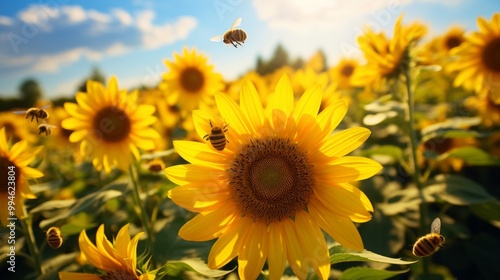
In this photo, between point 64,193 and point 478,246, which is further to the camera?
point 64,193

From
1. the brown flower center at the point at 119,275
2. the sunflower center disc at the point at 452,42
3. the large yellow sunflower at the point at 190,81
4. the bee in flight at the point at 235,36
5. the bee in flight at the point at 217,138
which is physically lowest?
the brown flower center at the point at 119,275

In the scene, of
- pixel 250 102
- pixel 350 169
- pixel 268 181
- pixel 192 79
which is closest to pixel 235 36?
pixel 250 102

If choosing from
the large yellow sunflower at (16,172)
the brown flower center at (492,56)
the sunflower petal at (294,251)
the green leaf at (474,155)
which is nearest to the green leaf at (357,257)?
the sunflower petal at (294,251)

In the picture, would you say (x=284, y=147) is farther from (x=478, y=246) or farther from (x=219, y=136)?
(x=478, y=246)

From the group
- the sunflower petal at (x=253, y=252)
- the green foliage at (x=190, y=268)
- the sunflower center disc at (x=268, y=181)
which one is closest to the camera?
the green foliage at (x=190, y=268)

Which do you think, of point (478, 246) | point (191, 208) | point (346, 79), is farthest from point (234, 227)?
point (346, 79)

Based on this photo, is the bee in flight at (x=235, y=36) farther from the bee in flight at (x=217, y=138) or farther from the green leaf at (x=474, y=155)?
the green leaf at (x=474, y=155)

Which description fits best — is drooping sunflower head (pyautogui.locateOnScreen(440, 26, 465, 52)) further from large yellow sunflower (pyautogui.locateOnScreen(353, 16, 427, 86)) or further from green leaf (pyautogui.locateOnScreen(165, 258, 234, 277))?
green leaf (pyautogui.locateOnScreen(165, 258, 234, 277))

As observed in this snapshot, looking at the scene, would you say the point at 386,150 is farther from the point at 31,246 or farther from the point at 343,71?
the point at 343,71
